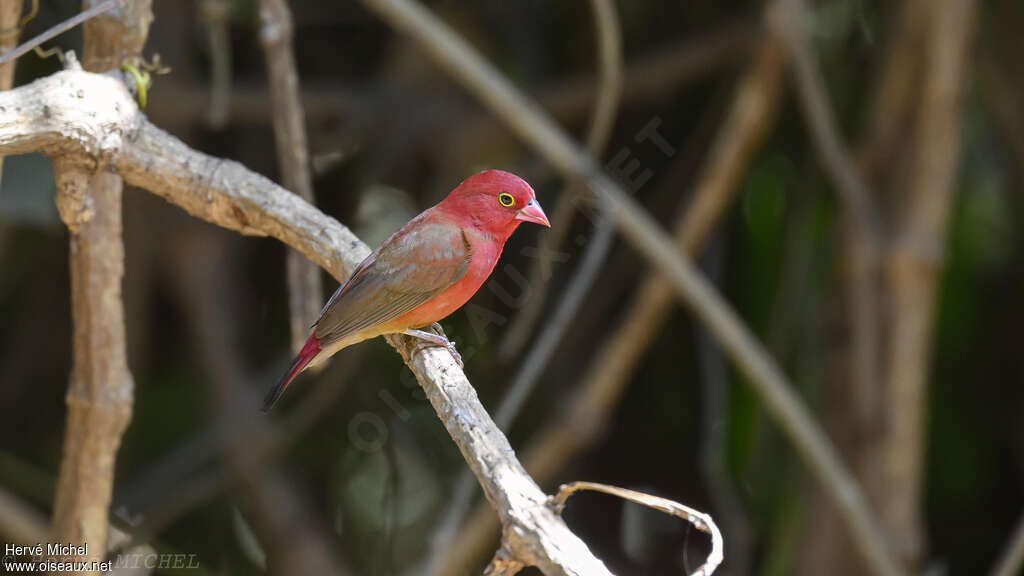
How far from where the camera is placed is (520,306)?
3.55m

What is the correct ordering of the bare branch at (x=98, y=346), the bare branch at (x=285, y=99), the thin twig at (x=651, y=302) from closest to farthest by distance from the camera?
the bare branch at (x=98, y=346), the bare branch at (x=285, y=99), the thin twig at (x=651, y=302)

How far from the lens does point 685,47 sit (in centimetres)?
400

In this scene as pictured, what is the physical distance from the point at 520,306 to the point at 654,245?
84cm

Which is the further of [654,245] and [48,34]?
[654,245]

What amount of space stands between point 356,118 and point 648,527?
189 cm

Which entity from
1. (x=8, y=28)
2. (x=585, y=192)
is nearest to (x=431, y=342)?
(x=8, y=28)

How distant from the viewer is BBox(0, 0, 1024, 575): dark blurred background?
3.66m

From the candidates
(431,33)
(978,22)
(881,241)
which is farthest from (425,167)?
(978,22)

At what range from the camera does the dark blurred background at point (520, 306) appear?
3.66 m

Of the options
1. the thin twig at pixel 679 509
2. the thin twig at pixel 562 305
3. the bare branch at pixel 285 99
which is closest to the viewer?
the thin twig at pixel 679 509

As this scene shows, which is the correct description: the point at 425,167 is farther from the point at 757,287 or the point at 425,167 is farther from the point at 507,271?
the point at 757,287

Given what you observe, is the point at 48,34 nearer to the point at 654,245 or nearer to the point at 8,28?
the point at 8,28

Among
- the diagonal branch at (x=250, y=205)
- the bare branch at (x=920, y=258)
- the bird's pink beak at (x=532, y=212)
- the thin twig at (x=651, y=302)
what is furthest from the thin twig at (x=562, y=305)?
the bare branch at (x=920, y=258)

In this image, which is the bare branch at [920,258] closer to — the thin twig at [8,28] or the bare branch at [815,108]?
the bare branch at [815,108]
